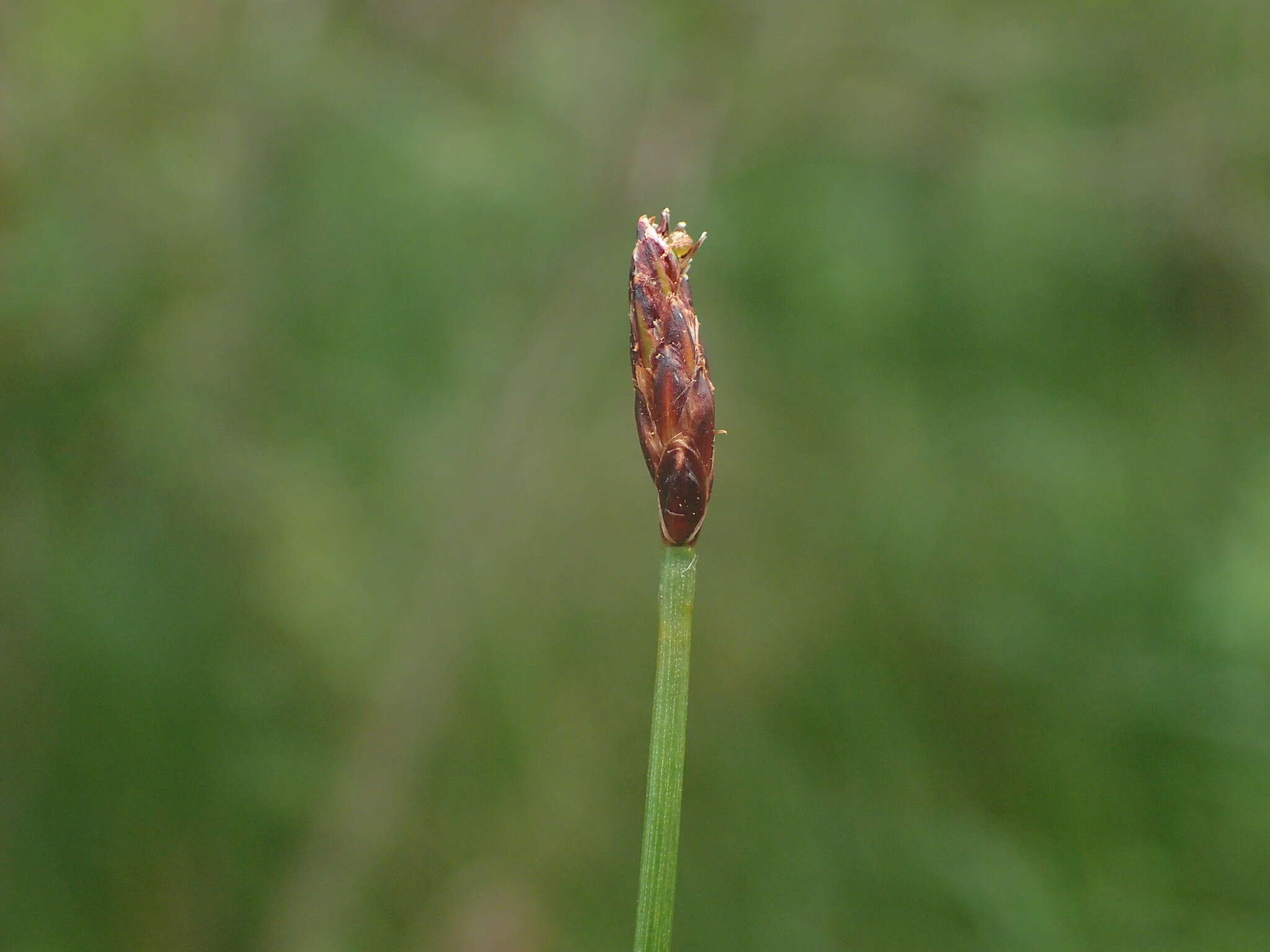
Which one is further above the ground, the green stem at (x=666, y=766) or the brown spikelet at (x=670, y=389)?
the brown spikelet at (x=670, y=389)

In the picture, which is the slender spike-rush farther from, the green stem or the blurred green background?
the blurred green background

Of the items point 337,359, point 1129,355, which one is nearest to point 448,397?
point 337,359

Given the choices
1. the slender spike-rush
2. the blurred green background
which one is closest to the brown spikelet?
the slender spike-rush

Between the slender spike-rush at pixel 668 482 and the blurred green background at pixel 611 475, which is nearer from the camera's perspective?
the slender spike-rush at pixel 668 482

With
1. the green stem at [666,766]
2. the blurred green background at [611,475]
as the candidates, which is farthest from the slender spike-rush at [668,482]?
the blurred green background at [611,475]

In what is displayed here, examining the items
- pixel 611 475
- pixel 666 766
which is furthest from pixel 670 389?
pixel 611 475

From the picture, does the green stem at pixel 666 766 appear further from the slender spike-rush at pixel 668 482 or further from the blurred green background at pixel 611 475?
the blurred green background at pixel 611 475

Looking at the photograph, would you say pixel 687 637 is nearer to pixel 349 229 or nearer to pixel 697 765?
pixel 697 765
